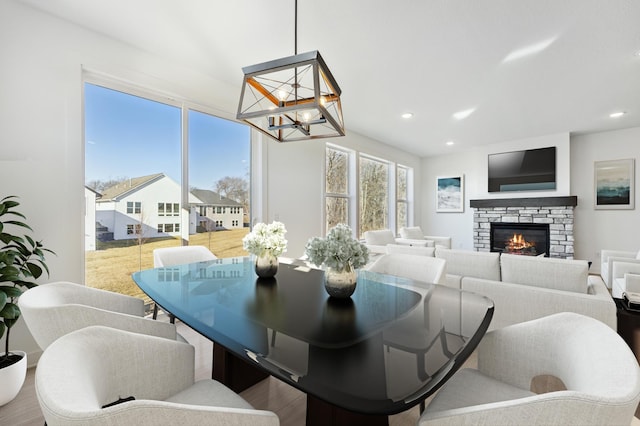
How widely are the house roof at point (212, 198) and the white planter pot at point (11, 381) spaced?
75.3 inches

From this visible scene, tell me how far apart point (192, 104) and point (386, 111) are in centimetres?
269

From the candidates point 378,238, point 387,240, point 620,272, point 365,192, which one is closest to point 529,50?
point 620,272

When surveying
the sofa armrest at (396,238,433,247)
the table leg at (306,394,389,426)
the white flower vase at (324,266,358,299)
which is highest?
the white flower vase at (324,266,358,299)

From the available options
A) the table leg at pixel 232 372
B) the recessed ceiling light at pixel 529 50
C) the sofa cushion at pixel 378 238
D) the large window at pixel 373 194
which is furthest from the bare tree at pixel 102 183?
the large window at pixel 373 194

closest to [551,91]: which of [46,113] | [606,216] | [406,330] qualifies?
[606,216]

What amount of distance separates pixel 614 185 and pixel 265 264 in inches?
269

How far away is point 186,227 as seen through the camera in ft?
10.3

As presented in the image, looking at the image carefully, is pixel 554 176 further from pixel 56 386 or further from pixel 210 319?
pixel 56 386

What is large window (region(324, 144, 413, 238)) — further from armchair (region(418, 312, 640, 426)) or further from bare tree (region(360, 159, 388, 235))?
armchair (region(418, 312, 640, 426))

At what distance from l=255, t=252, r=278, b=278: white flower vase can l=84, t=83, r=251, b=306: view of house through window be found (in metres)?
1.71

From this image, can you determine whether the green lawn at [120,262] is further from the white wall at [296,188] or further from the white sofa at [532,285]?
the white sofa at [532,285]

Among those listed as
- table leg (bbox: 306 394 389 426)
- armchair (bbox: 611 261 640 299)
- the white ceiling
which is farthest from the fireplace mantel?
table leg (bbox: 306 394 389 426)

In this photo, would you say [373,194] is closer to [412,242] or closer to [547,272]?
[412,242]

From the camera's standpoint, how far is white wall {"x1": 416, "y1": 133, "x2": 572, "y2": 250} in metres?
5.55
